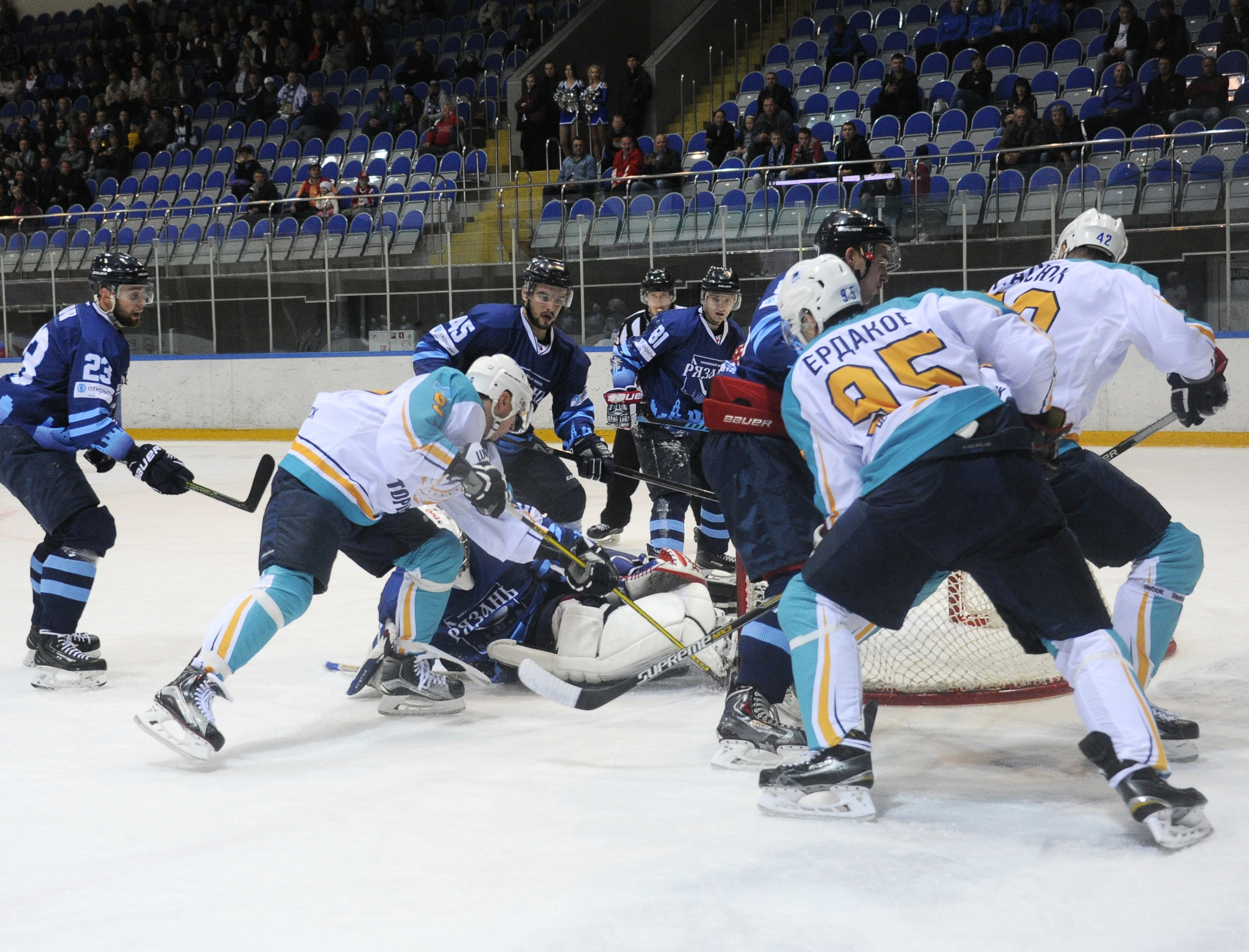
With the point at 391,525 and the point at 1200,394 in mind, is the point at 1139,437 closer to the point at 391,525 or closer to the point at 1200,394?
the point at 1200,394

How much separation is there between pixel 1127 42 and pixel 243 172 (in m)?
8.46

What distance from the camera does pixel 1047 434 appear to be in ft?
8.05

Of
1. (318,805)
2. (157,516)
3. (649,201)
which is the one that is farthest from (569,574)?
(649,201)

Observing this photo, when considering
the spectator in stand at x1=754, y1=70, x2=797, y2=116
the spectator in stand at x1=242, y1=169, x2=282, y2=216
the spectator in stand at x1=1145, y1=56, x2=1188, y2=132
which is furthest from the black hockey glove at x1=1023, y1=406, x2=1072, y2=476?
the spectator in stand at x1=242, y1=169, x2=282, y2=216

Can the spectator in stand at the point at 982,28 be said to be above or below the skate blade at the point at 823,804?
above

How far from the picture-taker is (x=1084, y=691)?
2.13m

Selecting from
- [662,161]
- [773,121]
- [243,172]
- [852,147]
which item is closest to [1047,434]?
[852,147]

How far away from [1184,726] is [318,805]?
1.75 m

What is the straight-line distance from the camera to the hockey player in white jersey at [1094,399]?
259 cm

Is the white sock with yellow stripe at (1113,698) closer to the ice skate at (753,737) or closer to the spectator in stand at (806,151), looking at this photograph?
the ice skate at (753,737)

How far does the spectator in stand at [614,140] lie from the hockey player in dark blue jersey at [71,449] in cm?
781

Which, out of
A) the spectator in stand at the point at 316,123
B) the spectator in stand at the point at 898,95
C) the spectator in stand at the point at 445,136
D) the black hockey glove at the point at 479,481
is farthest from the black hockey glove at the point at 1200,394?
A: the spectator in stand at the point at 316,123

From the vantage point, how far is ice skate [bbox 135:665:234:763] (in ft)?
8.68

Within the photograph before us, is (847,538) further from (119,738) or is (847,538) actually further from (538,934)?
(119,738)
